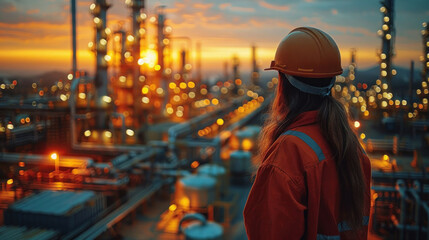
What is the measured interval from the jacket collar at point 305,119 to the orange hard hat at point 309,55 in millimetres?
148

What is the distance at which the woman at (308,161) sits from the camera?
133 centimetres

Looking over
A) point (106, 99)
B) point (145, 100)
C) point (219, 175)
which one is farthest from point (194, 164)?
point (145, 100)

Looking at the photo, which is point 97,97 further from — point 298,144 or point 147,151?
point 298,144

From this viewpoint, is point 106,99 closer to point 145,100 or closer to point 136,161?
point 145,100

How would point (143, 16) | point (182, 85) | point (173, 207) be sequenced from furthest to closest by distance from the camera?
point (182, 85), point (143, 16), point (173, 207)

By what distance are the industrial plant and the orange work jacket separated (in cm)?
49

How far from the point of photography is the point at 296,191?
4.40ft

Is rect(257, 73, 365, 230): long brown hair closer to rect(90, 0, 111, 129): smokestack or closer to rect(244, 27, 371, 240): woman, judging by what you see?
rect(244, 27, 371, 240): woman

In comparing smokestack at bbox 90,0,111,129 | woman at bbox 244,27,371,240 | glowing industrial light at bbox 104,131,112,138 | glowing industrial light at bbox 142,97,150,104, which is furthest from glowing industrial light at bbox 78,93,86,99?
woman at bbox 244,27,371,240

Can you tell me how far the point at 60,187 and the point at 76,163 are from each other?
1.71 meters

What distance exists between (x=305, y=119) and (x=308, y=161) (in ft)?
0.69

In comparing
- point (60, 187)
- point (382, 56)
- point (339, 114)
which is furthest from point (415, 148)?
point (339, 114)

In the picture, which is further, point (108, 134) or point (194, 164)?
point (108, 134)

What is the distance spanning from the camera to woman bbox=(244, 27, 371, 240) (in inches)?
52.6
